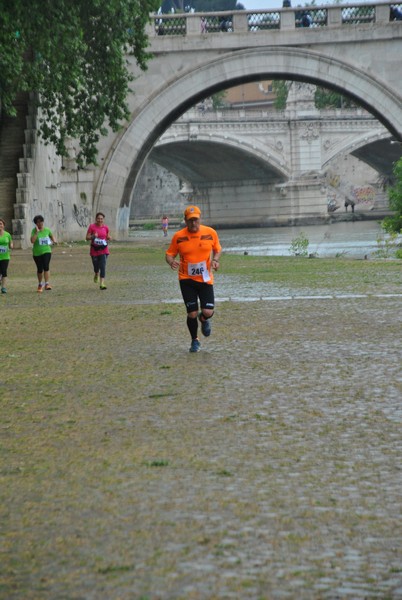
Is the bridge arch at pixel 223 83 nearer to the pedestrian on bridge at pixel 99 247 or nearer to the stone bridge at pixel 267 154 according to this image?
the pedestrian on bridge at pixel 99 247

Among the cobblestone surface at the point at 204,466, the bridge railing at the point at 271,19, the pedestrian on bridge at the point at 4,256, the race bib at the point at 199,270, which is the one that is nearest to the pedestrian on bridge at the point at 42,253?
the pedestrian on bridge at the point at 4,256

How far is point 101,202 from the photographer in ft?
133

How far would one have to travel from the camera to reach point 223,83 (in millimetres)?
41094

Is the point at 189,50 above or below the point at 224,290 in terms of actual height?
above

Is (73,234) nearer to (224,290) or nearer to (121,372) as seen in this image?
(224,290)

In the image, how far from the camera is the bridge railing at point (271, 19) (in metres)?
40.5

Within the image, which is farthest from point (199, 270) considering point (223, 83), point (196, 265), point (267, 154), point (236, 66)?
point (267, 154)

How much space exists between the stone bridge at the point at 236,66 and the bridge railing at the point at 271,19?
0.03m

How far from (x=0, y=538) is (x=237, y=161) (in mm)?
77264

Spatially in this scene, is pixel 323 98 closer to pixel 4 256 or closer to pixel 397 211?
pixel 397 211

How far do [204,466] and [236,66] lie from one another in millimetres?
35453

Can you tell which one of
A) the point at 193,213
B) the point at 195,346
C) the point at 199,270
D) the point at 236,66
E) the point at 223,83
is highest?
the point at 236,66

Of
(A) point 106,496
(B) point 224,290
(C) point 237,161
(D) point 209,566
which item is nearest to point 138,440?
(A) point 106,496

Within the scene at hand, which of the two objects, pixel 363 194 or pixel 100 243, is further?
pixel 363 194
